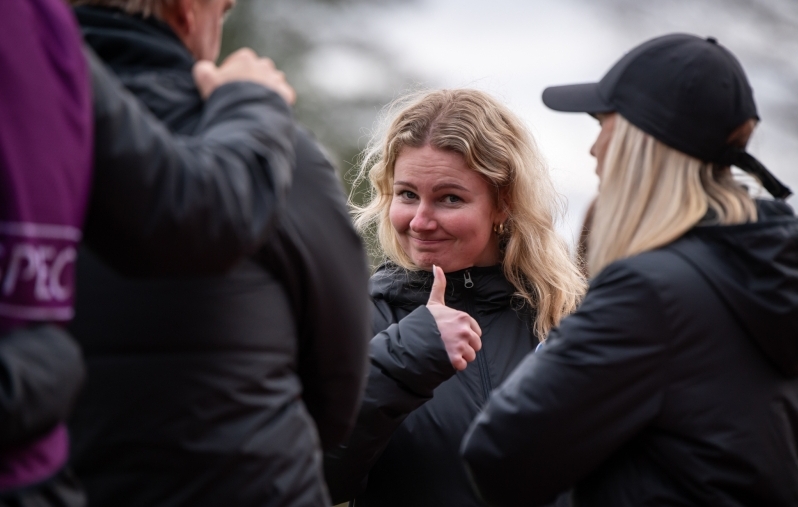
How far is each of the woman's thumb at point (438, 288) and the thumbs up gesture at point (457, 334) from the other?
0.09 metres

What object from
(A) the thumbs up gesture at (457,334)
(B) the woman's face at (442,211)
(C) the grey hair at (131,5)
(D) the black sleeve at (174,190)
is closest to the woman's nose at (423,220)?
(B) the woman's face at (442,211)

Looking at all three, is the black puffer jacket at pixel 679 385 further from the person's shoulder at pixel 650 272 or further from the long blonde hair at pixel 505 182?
the long blonde hair at pixel 505 182

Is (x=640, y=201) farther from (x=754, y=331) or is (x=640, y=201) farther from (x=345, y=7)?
(x=345, y=7)

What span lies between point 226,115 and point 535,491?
3.42ft

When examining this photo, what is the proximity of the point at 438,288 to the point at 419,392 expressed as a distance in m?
0.41

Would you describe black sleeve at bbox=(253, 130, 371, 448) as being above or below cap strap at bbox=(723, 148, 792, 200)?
below

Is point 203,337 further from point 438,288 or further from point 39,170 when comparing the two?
point 438,288

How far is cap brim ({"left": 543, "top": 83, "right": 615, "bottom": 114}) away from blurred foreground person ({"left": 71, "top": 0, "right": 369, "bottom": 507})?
77 centimetres

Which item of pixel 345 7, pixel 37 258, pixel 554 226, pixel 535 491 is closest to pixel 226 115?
pixel 37 258

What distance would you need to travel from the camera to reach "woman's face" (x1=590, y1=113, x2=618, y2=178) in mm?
2238

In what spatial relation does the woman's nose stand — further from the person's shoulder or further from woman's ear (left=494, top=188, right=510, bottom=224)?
the person's shoulder

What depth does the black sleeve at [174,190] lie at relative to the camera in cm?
125

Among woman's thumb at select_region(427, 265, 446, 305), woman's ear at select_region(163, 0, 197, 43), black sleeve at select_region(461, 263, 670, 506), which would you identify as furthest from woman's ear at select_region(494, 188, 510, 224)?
woman's ear at select_region(163, 0, 197, 43)

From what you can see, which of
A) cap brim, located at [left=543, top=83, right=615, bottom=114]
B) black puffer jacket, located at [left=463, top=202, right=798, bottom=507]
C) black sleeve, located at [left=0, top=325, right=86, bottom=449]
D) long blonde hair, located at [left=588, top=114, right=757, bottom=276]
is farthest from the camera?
cap brim, located at [left=543, top=83, right=615, bottom=114]
